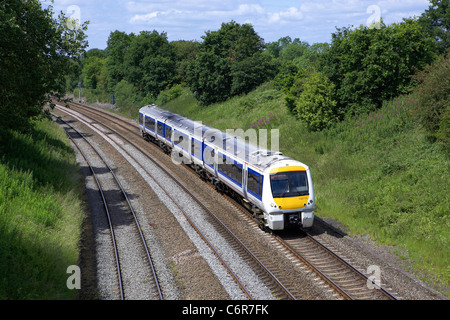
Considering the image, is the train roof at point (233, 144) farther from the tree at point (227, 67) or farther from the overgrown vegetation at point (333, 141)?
the tree at point (227, 67)

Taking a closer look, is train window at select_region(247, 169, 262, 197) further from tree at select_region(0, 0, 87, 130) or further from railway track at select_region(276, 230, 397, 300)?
tree at select_region(0, 0, 87, 130)

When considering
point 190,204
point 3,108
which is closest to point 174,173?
point 190,204

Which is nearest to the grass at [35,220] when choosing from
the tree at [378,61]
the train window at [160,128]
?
the train window at [160,128]

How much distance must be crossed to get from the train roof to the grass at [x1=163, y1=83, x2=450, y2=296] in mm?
3869

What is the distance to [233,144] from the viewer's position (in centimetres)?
1980

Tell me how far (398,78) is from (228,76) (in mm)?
24525

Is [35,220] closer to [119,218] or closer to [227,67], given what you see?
[119,218]

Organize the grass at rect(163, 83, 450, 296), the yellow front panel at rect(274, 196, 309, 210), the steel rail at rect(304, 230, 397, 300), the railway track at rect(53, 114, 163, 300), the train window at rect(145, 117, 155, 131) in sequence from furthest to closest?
the train window at rect(145, 117, 155, 131) → the yellow front panel at rect(274, 196, 309, 210) → the grass at rect(163, 83, 450, 296) → the railway track at rect(53, 114, 163, 300) → the steel rail at rect(304, 230, 397, 300)

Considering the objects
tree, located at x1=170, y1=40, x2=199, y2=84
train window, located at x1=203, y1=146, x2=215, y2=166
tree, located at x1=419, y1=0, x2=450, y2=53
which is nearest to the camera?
train window, located at x1=203, y1=146, x2=215, y2=166

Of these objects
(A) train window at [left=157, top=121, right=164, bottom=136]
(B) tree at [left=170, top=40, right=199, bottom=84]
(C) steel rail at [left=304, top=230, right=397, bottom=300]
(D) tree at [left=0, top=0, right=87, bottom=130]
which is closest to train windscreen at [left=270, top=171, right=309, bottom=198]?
(C) steel rail at [left=304, top=230, right=397, bottom=300]

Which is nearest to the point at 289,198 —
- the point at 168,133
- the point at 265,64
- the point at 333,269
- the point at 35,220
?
the point at 333,269

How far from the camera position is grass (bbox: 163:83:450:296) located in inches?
567

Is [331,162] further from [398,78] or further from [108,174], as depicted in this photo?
[108,174]

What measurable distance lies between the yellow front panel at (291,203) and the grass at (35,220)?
7.46m
